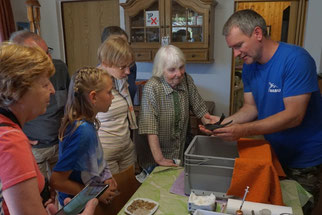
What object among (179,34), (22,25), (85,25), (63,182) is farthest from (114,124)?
(22,25)

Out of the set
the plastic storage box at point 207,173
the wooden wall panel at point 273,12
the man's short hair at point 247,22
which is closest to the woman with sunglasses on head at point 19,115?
the plastic storage box at point 207,173

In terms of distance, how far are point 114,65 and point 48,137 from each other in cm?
75

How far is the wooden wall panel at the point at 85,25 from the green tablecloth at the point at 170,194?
99.7 inches

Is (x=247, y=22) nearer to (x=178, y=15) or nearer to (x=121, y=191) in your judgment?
(x=121, y=191)

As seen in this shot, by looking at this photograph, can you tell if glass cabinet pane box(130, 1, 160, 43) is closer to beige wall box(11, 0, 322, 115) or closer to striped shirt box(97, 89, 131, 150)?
beige wall box(11, 0, 322, 115)

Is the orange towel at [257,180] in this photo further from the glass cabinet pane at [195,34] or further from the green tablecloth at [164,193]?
the glass cabinet pane at [195,34]

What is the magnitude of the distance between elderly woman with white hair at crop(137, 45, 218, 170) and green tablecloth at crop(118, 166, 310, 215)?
0.63ft

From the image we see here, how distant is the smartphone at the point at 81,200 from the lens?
0.91 meters

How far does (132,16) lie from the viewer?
298 cm

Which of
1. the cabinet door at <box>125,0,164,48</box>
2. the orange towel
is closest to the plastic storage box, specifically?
the orange towel

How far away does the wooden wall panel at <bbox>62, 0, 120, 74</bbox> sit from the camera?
344 cm

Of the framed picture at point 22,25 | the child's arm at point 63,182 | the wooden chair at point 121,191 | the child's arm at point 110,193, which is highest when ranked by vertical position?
the framed picture at point 22,25

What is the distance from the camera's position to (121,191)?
4.64 feet

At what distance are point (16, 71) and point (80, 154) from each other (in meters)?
0.52
